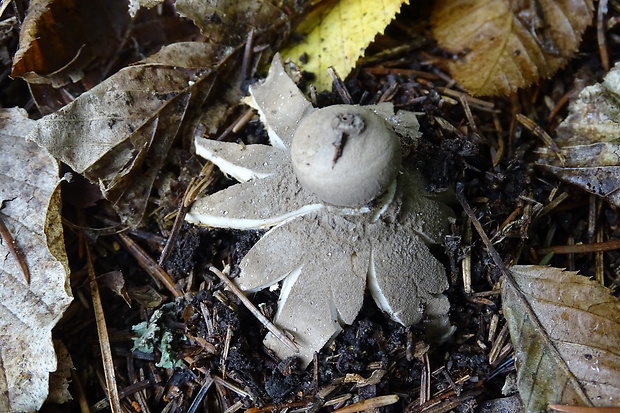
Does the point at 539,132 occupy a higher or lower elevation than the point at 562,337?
higher

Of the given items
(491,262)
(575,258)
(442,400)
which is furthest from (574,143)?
(442,400)

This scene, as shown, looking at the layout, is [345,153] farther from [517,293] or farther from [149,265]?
[149,265]

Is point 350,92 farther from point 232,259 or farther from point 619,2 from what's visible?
point 619,2

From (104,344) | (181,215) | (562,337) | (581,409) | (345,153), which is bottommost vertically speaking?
(581,409)

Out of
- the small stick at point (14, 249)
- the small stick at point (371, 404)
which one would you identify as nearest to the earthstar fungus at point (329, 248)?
the small stick at point (371, 404)

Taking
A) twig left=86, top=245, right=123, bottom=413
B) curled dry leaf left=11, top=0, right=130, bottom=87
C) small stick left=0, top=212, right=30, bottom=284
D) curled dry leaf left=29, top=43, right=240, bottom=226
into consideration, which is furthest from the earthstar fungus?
curled dry leaf left=11, top=0, right=130, bottom=87

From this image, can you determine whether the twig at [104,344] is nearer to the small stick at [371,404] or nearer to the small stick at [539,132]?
the small stick at [371,404]

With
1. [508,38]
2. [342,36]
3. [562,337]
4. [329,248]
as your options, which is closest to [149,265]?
[329,248]
